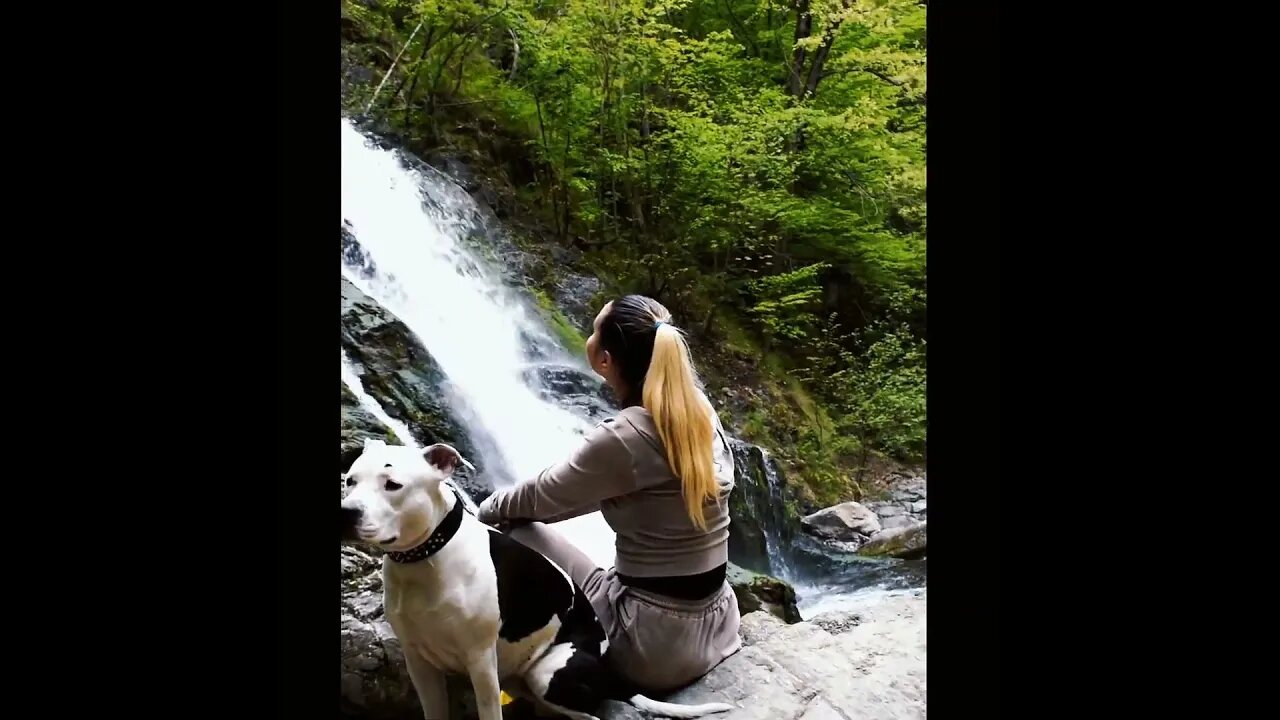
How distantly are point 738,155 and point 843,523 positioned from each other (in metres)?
1.25

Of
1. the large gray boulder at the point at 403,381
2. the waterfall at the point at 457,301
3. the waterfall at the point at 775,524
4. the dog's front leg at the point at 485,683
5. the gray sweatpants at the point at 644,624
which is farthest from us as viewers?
the waterfall at the point at 775,524

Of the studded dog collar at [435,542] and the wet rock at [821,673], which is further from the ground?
the studded dog collar at [435,542]

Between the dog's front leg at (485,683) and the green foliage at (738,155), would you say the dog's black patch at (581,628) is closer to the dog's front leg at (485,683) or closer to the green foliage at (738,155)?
the dog's front leg at (485,683)

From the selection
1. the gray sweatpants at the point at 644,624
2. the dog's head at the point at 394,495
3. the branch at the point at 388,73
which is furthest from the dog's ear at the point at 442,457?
the branch at the point at 388,73

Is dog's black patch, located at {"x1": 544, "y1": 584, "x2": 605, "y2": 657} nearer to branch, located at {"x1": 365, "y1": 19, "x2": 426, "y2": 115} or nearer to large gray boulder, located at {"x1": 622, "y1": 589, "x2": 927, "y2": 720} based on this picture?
large gray boulder, located at {"x1": 622, "y1": 589, "x2": 927, "y2": 720}

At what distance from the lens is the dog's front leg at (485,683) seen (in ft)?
6.49

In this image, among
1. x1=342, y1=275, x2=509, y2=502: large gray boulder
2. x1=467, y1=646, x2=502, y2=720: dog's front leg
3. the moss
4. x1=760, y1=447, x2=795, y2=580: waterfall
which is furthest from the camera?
x1=760, y1=447, x2=795, y2=580: waterfall

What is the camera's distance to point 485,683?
1.98m

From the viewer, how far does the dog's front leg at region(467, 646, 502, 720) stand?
6.49ft

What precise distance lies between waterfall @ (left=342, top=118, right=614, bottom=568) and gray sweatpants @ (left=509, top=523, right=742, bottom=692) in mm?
341

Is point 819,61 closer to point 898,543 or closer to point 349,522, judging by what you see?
point 898,543

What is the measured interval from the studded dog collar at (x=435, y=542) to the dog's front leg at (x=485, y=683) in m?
0.24

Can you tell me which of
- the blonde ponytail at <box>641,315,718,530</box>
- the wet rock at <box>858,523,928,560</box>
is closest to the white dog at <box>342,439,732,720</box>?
the blonde ponytail at <box>641,315,718,530</box>
